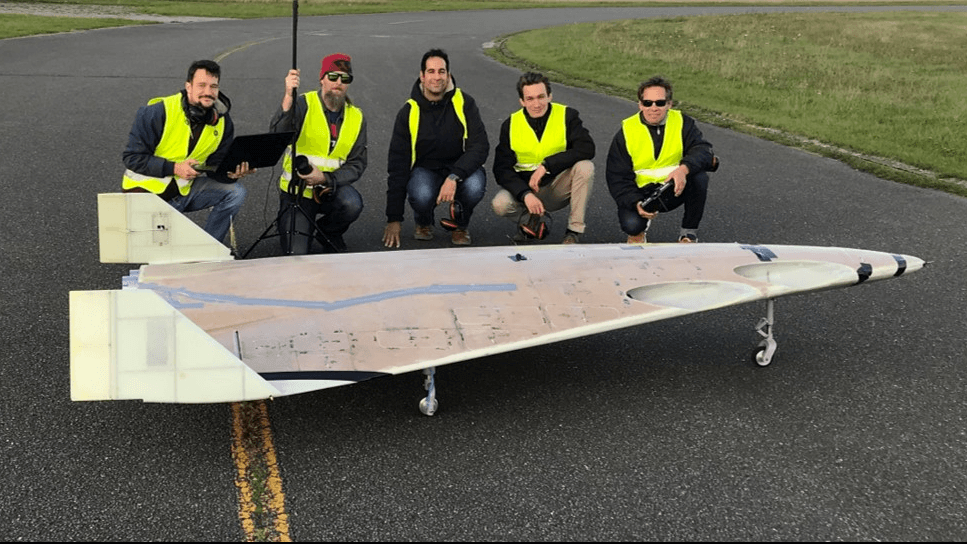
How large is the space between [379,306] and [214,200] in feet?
9.43

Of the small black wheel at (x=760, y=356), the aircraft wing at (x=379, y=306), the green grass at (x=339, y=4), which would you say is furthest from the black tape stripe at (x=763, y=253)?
the green grass at (x=339, y=4)

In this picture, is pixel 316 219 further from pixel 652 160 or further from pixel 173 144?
pixel 652 160

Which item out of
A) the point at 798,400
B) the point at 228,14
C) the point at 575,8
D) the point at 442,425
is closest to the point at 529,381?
the point at 442,425

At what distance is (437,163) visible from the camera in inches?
328

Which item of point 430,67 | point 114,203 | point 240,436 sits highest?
point 430,67

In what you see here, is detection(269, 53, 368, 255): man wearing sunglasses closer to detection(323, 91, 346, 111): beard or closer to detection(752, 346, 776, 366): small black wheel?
detection(323, 91, 346, 111): beard

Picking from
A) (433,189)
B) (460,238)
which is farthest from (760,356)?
(433,189)

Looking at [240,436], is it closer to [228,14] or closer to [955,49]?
[955,49]

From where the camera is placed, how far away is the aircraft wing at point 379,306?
14.3ft

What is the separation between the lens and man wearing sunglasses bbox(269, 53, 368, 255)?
7.41 m

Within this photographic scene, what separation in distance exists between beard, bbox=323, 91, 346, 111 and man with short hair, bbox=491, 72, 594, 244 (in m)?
1.46

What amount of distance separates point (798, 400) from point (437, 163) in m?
4.06

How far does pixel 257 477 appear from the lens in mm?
4570

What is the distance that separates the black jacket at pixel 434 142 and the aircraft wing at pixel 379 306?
211cm
